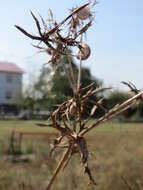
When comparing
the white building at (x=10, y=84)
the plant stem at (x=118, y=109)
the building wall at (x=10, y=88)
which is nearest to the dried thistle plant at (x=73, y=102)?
the plant stem at (x=118, y=109)

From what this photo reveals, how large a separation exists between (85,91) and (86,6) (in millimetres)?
94

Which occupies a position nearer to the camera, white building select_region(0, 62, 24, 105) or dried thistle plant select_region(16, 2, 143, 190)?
dried thistle plant select_region(16, 2, 143, 190)

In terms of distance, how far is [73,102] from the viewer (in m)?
0.53

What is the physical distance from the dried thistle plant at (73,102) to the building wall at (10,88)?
31.7 meters

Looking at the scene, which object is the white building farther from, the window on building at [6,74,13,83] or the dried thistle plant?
the dried thistle plant

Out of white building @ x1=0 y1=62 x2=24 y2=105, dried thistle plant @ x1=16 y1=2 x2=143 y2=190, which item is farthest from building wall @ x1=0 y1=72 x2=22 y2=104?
dried thistle plant @ x1=16 y1=2 x2=143 y2=190

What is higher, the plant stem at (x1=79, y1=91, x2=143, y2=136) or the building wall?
the building wall

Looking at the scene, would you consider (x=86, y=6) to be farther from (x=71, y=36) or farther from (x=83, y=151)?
(x=83, y=151)

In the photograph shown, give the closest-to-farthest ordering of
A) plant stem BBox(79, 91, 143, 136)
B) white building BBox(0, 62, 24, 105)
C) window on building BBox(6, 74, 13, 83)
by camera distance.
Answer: plant stem BBox(79, 91, 143, 136)
white building BBox(0, 62, 24, 105)
window on building BBox(6, 74, 13, 83)

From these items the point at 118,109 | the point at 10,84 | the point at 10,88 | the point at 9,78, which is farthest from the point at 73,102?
the point at 10,88

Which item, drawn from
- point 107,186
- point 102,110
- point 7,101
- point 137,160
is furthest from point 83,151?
point 7,101

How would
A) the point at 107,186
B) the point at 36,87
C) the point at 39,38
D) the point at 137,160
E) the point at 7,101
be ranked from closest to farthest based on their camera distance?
the point at 39,38, the point at 107,186, the point at 137,160, the point at 36,87, the point at 7,101

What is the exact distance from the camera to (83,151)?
500mm

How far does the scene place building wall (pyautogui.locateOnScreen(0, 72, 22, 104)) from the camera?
1302 inches
